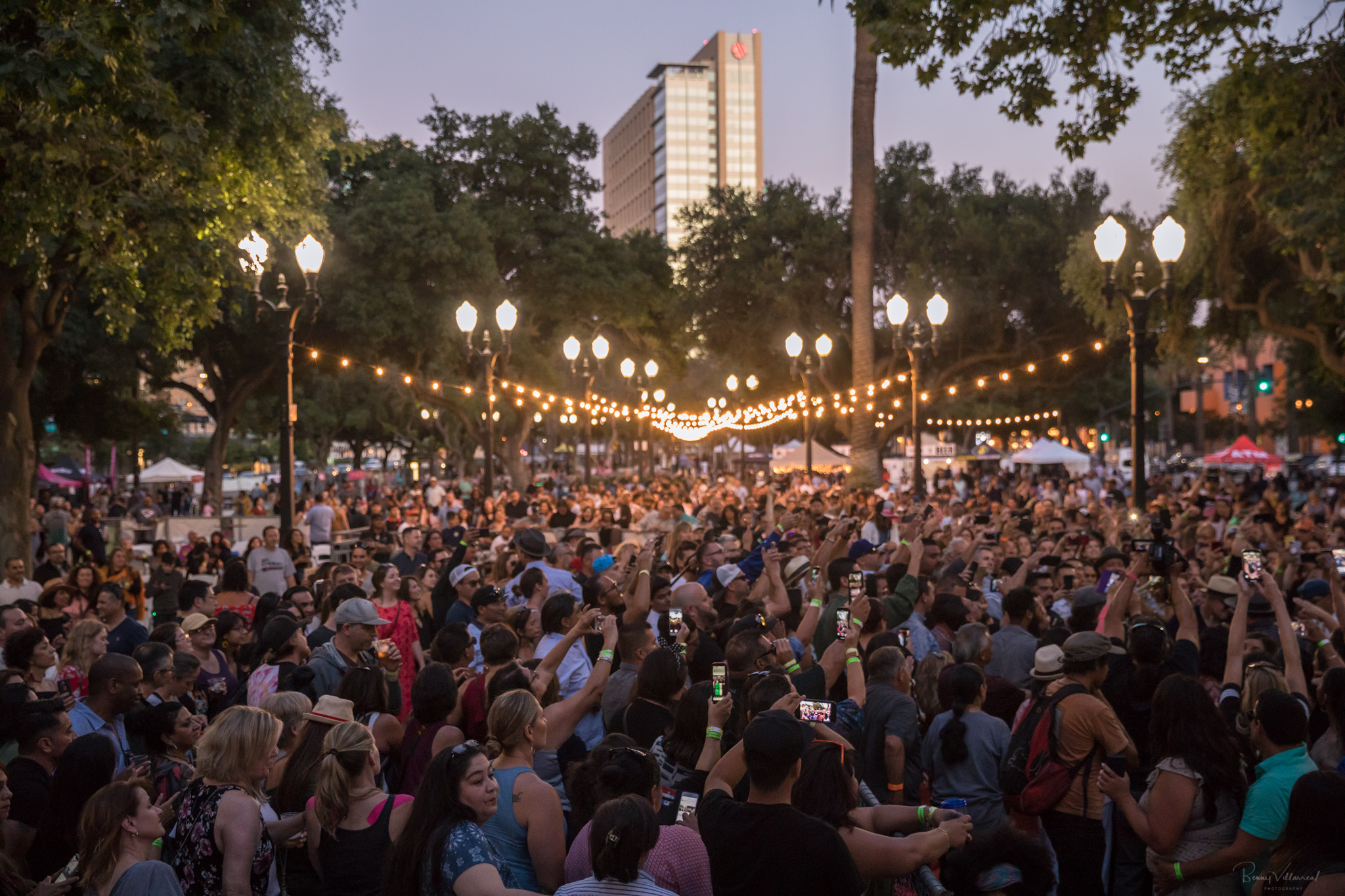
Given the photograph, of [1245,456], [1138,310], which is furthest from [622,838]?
[1245,456]

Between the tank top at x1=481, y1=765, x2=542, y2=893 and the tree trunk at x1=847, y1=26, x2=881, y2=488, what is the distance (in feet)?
65.3

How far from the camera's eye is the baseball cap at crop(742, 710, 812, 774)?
11.8 feet

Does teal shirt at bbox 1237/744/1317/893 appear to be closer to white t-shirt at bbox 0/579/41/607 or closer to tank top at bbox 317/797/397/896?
tank top at bbox 317/797/397/896

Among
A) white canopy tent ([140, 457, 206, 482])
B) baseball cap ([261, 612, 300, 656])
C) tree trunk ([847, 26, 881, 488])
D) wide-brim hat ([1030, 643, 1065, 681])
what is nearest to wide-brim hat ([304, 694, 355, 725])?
baseball cap ([261, 612, 300, 656])

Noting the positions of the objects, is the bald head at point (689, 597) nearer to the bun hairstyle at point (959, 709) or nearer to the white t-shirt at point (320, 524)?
the bun hairstyle at point (959, 709)

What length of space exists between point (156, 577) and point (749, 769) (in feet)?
37.2

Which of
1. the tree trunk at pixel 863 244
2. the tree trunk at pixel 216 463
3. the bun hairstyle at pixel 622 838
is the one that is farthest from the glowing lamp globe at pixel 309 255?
the tree trunk at pixel 216 463

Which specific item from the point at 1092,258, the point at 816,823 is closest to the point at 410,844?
the point at 816,823

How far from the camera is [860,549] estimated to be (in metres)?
10.5

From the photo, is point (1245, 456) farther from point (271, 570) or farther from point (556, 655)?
point (556, 655)

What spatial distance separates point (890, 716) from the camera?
5.30m

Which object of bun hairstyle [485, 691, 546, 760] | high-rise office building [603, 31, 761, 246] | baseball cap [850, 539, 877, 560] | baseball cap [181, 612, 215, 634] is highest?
high-rise office building [603, 31, 761, 246]

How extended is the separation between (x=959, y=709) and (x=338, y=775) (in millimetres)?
2903

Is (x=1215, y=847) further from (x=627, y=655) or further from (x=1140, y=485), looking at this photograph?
(x=1140, y=485)
